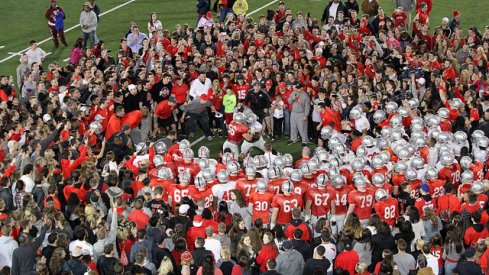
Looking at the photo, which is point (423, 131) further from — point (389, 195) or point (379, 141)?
point (389, 195)

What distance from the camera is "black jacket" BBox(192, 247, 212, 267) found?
1178 centimetres

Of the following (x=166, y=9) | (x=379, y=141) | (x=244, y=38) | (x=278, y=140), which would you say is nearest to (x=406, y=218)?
(x=379, y=141)

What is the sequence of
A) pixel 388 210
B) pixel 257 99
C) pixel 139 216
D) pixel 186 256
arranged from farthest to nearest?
pixel 257 99 < pixel 388 210 < pixel 139 216 < pixel 186 256

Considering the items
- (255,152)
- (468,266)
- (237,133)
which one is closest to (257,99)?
(255,152)

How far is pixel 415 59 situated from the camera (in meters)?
19.8

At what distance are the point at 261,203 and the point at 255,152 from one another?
526cm

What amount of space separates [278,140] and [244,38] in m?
3.63

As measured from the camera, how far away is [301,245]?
12.1 m

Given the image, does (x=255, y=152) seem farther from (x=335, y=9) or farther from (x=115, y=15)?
(x=115, y=15)

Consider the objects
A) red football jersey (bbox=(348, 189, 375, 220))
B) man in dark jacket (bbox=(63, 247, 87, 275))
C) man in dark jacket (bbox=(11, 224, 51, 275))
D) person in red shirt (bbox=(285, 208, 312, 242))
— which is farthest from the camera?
red football jersey (bbox=(348, 189, 375, 220))

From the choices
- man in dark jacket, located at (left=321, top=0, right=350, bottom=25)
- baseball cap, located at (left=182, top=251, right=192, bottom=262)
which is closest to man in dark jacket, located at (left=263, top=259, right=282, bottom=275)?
baseball cap, located at (left=182, top=251, right=192, bottom=262)

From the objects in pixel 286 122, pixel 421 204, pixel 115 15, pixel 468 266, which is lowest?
pixel 286 122

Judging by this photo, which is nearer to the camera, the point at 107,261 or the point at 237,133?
the point at 107,261

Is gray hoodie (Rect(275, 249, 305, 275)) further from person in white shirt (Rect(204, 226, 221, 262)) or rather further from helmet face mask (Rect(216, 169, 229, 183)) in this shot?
helmet face mask (Rect(216, 169, 229, 183))
